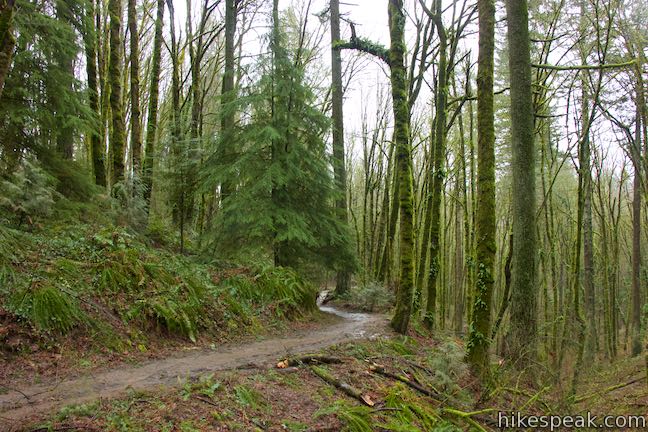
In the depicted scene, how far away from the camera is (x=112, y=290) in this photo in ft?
18.7

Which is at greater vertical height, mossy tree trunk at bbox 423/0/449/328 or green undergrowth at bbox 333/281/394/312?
mossy tree trunk at bbox 423/0/449/328

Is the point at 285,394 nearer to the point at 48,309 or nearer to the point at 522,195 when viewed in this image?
the point at 48,309

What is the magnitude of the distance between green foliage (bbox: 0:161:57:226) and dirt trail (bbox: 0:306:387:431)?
370cm

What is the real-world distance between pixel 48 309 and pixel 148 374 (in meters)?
1.51

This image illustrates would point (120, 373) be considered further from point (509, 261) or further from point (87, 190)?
point (509, 261)

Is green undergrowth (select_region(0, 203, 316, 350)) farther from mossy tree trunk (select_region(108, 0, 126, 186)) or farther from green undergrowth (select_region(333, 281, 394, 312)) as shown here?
green undergrowth (select_region(333, 281, 394, 312))

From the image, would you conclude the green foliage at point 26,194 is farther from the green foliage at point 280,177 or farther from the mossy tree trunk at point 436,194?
the mossy tree trunk at point 436,194

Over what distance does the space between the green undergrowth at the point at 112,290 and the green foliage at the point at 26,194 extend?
0.92ft

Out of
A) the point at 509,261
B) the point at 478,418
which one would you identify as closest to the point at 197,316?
the point at 478,418

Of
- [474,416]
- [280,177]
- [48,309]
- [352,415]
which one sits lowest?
[474,416]

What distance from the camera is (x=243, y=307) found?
743 cm

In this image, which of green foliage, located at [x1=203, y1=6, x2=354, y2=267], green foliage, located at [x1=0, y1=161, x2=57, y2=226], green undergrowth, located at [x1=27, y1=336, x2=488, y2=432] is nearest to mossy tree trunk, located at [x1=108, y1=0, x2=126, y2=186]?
green foliage, located at [x1=203, y1=6, x2=354, y2=267]

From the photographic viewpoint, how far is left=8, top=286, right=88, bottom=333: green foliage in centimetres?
450

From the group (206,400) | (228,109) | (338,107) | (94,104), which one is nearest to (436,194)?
(338,107)
